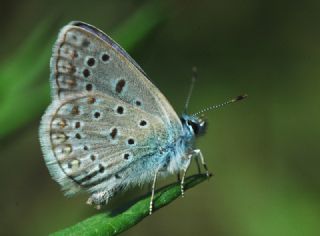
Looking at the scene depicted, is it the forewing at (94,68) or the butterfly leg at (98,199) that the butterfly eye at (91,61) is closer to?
the forewing at (94,68)

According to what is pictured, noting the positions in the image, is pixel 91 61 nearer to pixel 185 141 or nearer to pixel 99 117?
pixel 99 117

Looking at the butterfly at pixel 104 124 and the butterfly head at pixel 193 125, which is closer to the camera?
the butterfly at pixel 104 124

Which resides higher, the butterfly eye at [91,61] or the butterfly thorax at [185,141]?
the butterfly eye at [91,61]

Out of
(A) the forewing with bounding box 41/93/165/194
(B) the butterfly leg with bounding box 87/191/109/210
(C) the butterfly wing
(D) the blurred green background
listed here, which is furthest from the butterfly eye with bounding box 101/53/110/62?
(D) the blurred green background

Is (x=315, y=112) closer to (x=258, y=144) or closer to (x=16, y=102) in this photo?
(x=258, y=144)

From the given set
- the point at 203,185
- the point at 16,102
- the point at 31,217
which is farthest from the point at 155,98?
the point at 203,185

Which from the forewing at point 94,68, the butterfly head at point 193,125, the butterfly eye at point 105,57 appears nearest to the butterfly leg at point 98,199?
the forewing at point 94,68

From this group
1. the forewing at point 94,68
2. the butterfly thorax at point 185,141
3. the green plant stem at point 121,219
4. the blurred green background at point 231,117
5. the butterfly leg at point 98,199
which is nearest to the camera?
the green plant stem at point 121,219

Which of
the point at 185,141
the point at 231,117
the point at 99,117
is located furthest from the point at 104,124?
the point at 231,117
